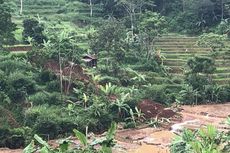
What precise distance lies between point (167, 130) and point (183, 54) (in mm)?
16370

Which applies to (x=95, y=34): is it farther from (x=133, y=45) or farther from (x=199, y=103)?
(x=199, y=103)

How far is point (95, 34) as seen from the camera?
125ft

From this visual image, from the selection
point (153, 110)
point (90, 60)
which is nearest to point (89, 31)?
point (90, 60)

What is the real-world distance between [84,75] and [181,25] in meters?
21.4

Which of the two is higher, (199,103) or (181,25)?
(181,25)

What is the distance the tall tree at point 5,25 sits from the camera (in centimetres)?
3212

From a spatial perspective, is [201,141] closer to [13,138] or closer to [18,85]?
[13,138]

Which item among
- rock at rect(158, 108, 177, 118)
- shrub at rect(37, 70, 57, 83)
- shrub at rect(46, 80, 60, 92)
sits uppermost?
shrub at rect(37, 70, 57, 83)

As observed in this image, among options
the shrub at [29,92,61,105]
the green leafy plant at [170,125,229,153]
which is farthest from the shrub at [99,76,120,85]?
the green leafy plant at [170,125,229,153]

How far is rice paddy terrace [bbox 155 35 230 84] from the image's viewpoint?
1528 inches

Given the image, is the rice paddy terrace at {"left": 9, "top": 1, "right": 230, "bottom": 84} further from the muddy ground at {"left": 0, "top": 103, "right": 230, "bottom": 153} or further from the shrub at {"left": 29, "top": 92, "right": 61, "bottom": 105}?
the shrub at {"left": 29, "top": 92, "right": 61, "bottom": 105}

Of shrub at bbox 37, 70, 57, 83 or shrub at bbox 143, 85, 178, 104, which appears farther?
shrub at bbox 143, 85, 178, 104

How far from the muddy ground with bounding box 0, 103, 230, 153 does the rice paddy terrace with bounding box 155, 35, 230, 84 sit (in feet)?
17.2

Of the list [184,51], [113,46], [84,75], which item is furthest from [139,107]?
[184,51]
